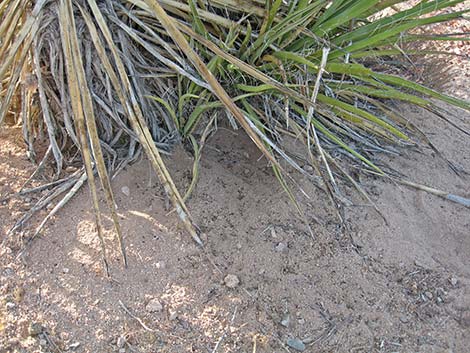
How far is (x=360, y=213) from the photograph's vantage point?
1920mm

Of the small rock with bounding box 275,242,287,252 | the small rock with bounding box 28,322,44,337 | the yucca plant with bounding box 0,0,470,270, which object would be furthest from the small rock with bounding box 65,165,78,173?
the small rock with bounding box 275,242,287,252

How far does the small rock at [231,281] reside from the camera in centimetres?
167

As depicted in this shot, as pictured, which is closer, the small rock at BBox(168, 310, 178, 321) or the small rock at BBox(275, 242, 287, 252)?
the small rock at BBox(168, 310, 178, 321)

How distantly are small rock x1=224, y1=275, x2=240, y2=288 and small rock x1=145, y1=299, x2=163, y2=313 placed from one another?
0.19 m

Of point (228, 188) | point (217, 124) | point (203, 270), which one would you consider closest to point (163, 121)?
point (217, 124)

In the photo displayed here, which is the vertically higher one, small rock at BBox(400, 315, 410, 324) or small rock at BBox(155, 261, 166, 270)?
small rock at BBox(155, 261, 166, 270)

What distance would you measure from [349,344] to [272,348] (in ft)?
0.69

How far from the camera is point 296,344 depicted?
1604 mm

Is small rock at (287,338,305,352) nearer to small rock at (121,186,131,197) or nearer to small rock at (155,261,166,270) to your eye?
small rock at (155,261,166,270)

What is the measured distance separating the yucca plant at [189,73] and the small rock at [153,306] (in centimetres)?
21

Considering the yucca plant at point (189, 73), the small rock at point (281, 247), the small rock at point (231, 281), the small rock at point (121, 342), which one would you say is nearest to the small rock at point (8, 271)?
the yucca plant at point (189, 73)

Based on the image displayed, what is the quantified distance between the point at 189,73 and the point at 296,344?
82 centimetres

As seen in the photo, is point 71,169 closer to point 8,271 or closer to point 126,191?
point 126,191

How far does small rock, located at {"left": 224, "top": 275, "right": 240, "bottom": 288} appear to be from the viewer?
1672 millimetres
